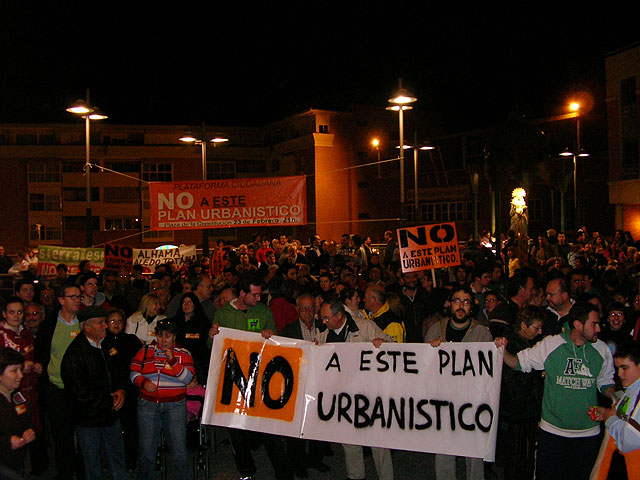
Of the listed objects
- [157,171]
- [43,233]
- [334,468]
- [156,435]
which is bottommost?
[334,468]

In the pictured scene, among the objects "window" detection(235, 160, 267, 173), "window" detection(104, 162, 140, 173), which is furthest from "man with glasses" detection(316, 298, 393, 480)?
"window" detection(104, 162, 140, 173)

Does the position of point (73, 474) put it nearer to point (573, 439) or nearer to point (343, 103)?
point (573, 439)

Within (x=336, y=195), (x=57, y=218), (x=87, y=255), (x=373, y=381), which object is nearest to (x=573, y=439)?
(x=373, y=381)

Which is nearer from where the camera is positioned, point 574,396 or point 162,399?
point 574,396

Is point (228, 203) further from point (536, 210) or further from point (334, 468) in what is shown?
point (536, 210)

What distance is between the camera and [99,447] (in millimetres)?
6496

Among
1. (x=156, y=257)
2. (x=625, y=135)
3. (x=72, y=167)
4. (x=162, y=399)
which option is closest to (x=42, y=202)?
(x=72, y=167)

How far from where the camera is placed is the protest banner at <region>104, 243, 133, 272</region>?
15086mm

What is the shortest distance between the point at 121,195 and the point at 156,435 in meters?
49.5

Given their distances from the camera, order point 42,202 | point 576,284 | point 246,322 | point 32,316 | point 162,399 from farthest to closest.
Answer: point 42,202 < point 576,284 < point 32,316 < point 246,322 < point 162,399

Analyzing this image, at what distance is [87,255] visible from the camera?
17.2m

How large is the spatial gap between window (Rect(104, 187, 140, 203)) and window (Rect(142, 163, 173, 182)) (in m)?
1.54

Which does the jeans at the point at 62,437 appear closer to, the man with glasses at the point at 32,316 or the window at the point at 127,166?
the man with glasses at the point at 32,316

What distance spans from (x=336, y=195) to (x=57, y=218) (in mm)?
22197
